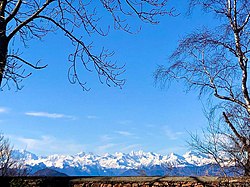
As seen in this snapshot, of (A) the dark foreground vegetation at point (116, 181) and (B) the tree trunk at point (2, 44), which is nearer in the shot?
(B) the tree trunk at point (2, 44)

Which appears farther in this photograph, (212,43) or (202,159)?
(212,43)

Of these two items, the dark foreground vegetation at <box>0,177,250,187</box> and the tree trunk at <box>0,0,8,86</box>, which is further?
the dark foreground vegetation at <box>0,177,250,187</box>

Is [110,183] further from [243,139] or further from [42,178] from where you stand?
[243,139]

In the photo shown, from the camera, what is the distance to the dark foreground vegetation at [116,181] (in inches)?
325

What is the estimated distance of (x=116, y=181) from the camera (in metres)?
8.67

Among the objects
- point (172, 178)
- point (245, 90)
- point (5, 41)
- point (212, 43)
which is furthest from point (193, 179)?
point (5, 41)

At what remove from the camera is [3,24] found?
6.22 m

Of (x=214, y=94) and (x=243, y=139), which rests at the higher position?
(x=214, y=94)

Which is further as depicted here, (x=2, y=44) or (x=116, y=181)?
(x=116, y=181)

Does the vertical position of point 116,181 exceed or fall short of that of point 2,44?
it falls short

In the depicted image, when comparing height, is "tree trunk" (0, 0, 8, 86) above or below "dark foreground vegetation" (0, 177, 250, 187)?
above

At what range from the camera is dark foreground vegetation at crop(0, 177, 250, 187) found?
8.25 m

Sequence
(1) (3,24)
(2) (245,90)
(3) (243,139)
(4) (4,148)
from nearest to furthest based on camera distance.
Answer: (1) (3,24)
(3) (243,139)
(2) (245,90)
(4) (4,148)

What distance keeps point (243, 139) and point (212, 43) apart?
125 inches
